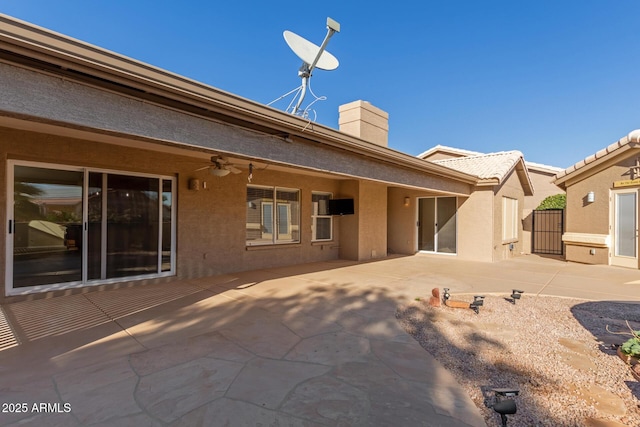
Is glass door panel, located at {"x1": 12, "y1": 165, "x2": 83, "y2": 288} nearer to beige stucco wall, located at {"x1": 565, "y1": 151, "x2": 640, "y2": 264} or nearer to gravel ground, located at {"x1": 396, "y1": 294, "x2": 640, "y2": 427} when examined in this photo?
gravel ground, located at {"x1": 396, "y1": 294, "x2": 640, "y2": 427}

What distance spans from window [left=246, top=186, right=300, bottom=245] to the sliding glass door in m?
2.40

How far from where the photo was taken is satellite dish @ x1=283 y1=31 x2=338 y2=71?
23.4ft

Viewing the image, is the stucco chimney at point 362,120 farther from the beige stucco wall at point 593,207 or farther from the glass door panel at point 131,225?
the beige stucco wall at point 593,207

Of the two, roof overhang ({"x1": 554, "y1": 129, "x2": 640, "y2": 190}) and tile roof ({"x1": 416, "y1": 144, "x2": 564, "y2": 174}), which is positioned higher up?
tile roof ({"x1": 416, "y1": 144, "x2": 564, "y2": 174})

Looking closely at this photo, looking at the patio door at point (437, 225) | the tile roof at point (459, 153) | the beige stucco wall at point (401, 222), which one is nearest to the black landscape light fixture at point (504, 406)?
the patio door at point (437, 225)

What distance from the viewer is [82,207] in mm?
6402

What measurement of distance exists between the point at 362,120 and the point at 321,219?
4.11 m

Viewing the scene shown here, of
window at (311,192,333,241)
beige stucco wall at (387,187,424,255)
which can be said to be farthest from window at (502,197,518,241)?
window at (311,192,333,241)

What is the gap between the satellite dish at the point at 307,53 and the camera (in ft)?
23.4

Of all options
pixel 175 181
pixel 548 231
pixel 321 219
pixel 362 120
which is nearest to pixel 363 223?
pixel 321 219

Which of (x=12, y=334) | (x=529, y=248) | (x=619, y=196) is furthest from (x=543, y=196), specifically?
(x=12, y=334)

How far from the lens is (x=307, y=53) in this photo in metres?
7.43

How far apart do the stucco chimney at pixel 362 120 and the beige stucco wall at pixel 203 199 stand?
2205 millimetres

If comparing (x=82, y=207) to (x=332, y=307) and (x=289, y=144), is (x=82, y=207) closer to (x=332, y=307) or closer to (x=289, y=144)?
(x=289, y=144)
